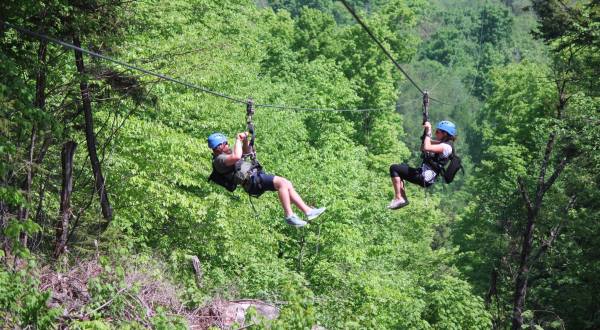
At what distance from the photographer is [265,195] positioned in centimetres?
2586

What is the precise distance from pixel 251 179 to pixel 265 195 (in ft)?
45.4

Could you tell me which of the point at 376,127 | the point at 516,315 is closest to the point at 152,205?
the point at 516,315

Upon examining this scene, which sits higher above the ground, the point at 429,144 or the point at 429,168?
the point at 429,144

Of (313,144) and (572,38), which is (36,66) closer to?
(572,38)

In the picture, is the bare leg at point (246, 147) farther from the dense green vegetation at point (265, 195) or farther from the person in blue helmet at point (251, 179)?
the dense green vegetation at point (265, 195)

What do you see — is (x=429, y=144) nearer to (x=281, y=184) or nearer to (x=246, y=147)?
(x=281, y=184)

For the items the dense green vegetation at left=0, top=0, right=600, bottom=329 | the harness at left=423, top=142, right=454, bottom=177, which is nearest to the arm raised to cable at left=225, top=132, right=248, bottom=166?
the dense green vegetation at left=0, top=0, right=600, bottom=329

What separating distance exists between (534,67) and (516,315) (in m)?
21.6

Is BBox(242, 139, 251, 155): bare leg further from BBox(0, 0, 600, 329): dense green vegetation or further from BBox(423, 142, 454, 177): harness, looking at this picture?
BBox(423, 142, 454, 177): harness

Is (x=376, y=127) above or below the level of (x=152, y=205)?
below

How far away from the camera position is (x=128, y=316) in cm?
1359

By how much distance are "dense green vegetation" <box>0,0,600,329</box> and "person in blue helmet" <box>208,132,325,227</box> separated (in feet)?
5.48

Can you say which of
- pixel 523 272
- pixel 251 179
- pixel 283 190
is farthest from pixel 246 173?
pixel 523 272

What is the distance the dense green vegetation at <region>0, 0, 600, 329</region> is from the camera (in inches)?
530
